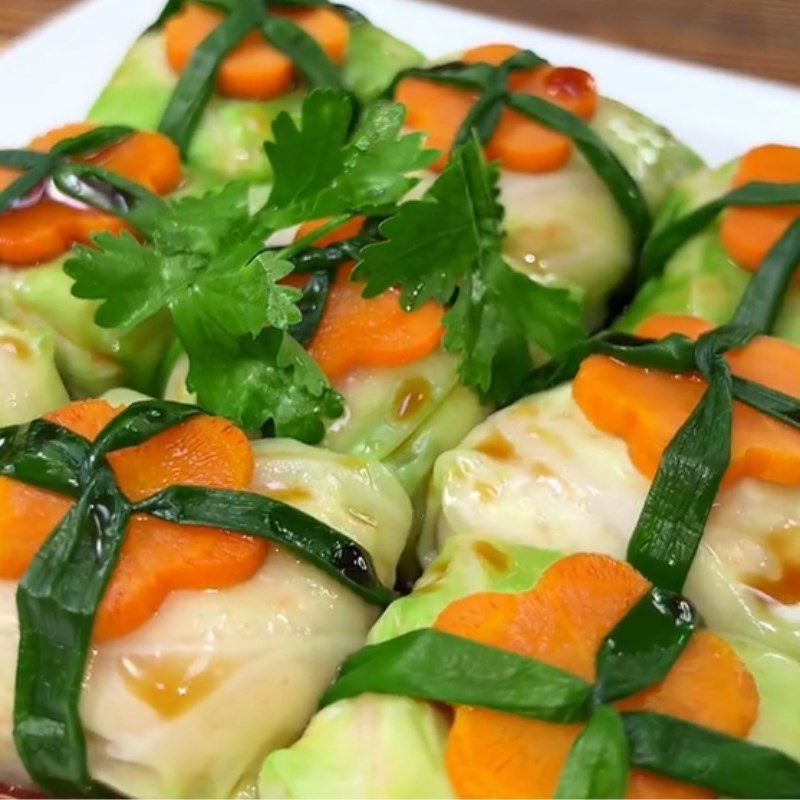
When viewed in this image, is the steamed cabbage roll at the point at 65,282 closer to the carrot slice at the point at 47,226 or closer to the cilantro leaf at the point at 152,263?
the carrot slice at the point at 47,226

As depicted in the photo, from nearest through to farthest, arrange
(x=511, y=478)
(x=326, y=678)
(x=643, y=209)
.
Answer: (x=326, y=678), (x=511, y=478), (x=643, y=209)

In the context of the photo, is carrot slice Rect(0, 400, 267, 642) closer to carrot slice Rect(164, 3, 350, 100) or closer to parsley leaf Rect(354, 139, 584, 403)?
parsley leaf Rect(354, 139, 584, 403)

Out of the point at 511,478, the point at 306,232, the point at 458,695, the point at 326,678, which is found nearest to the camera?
the point at 458,695

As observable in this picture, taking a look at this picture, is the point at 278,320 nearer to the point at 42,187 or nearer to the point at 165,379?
the point at 165,379

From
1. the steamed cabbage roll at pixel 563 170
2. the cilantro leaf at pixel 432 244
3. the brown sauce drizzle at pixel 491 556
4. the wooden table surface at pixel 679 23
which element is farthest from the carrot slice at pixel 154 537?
the wooden table surface at pixel 679 23

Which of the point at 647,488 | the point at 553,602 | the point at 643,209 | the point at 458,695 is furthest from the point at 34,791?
the point at 643,209

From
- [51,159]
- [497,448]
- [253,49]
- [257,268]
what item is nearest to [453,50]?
[253,49]

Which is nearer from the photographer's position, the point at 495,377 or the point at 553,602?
the point at 553,602

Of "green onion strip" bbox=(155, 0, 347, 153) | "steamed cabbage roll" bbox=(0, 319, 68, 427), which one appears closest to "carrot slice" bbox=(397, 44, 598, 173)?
"green onion strip" bbox=(155, 0, 347, 153)
